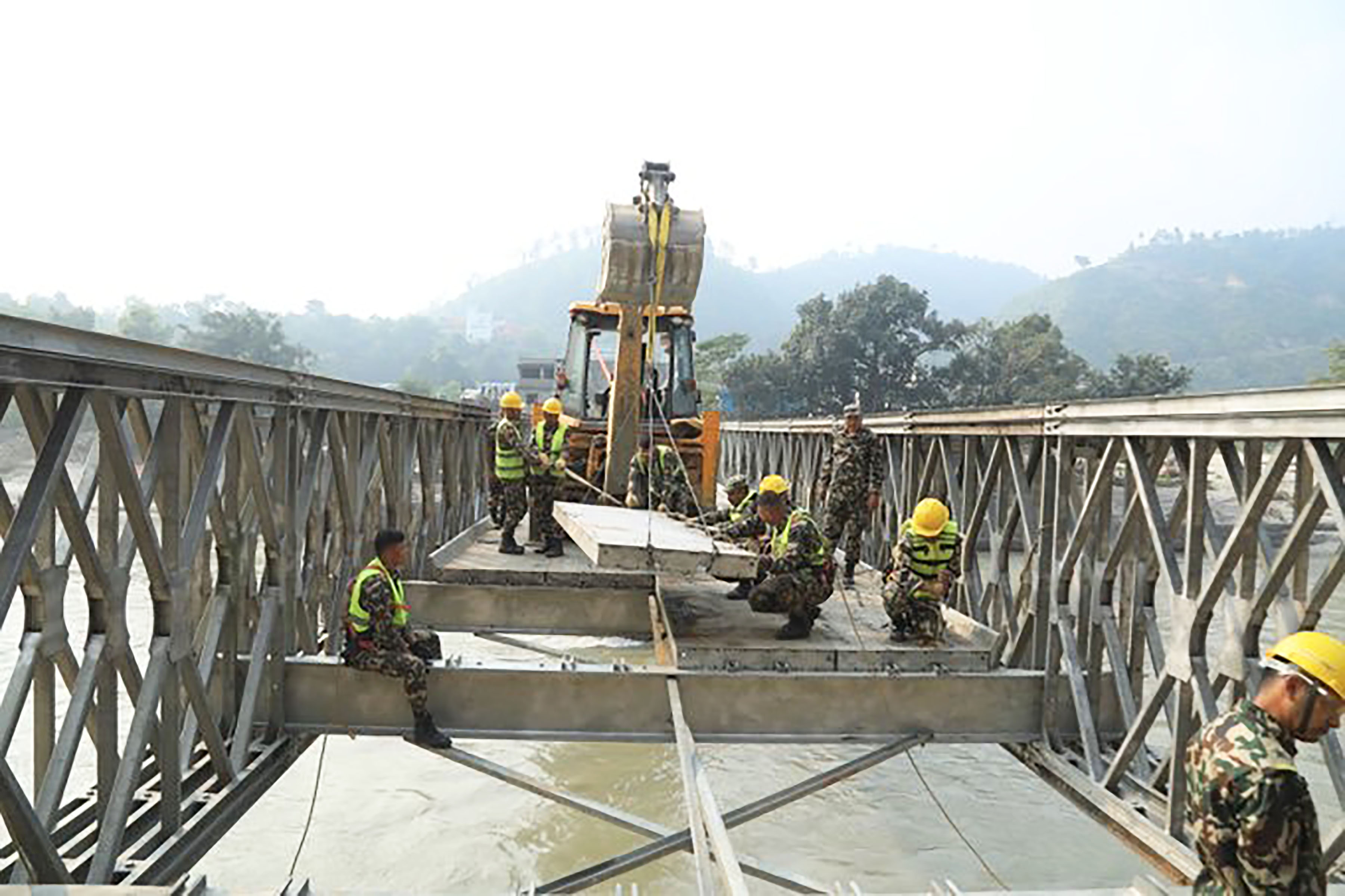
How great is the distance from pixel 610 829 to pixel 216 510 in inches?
252

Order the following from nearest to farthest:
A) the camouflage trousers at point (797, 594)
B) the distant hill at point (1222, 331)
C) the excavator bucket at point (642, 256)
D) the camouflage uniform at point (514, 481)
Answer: the camouflage trousers at point (797, 594) → the excavator bucket at point (642, 256) → the camouflage uniform at point (514, 481) → the distant hill at point (1222, 331)

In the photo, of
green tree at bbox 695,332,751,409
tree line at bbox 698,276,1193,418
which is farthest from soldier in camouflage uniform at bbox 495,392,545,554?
green tree at bbox 695,332,751,409

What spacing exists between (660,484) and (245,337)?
67935 millimetres

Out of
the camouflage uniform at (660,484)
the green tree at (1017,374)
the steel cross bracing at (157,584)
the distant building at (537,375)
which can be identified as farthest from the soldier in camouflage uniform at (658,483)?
the distant building at (537,375)

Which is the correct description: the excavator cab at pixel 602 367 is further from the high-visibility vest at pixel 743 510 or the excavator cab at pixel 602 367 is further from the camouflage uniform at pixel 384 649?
the camouflage uniform at pixel 384 649

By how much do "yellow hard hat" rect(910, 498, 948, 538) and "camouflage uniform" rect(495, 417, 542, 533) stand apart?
4.45m

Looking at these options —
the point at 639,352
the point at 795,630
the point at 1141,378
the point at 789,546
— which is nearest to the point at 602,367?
the point at 639,352

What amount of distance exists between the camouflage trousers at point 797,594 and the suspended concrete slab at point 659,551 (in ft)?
0.92

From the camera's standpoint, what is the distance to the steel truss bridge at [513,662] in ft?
11.9

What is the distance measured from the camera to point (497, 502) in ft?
34.7

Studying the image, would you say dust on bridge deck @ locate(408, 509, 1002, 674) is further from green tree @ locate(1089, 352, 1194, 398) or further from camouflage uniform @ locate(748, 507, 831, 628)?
green tree @ locate(1089, 352, 1194, 398)

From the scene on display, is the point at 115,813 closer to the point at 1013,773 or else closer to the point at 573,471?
the point at 573,471

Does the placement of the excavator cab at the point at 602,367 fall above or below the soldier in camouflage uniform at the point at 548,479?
above

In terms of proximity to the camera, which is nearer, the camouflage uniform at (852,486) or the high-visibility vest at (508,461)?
the camouflage uniform at (852,486)
